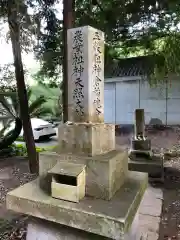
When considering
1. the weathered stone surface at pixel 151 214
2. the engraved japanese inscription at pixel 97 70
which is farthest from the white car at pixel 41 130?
the engraved japanese inscription at pixel 97 70

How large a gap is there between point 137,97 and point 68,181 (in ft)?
30.5

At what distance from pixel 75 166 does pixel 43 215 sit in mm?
463

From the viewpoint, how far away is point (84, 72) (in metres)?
2.01

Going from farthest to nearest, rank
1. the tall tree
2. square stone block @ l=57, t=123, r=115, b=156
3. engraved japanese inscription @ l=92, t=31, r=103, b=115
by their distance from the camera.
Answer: the tall tree → engraved japanese inscription @ l=92, t=31, r=103, b=115 → square stone block @ l=57, t=123, r=115, b=156

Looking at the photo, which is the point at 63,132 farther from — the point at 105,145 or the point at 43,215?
the point at 43,215

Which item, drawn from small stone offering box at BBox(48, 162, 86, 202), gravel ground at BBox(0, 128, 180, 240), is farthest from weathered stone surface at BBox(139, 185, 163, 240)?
small stone offering box at BBox(48, 162, 86, 202)

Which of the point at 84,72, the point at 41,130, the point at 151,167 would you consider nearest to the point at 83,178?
the point at 84,72

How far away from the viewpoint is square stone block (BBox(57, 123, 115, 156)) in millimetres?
1950

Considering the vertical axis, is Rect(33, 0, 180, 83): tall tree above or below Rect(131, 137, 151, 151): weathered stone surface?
above

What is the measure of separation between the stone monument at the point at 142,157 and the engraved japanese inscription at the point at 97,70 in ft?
10.1

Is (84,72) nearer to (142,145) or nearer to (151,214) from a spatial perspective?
(151,214)

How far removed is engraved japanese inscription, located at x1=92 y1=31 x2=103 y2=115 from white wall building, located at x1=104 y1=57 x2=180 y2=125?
7.65 m

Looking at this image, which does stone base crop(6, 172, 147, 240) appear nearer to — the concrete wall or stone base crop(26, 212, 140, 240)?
stone base crop(26, 212, 140, 240)

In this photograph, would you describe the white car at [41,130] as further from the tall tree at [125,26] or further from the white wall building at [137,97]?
the tall tree at [125,26]
